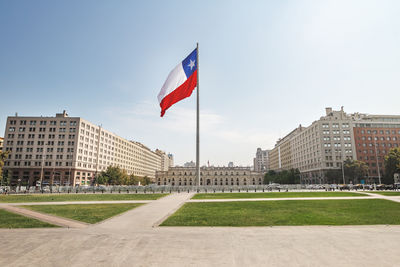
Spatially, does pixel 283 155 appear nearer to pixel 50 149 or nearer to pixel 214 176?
pixel 214 176

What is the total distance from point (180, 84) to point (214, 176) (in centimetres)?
15837

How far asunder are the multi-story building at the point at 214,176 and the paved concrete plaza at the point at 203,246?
176m

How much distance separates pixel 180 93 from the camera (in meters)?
34.8

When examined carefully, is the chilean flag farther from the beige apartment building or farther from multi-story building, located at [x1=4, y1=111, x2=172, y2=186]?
the beige apartment building

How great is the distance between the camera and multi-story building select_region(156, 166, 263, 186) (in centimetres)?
18700

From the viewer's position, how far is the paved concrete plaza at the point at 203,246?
8.08 meters

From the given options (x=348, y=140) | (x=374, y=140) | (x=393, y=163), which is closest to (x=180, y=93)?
(x=393, y=163)

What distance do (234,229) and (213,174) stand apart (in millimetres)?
176829

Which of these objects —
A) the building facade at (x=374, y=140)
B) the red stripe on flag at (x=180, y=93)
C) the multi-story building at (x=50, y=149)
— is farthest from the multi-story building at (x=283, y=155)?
the red stripe on flag at (x=180, y=93)

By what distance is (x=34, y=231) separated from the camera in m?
12.9

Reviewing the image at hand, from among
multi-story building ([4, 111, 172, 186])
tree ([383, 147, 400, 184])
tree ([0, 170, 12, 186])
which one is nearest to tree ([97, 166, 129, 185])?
multi-story building ([4, 111, 172, 186])

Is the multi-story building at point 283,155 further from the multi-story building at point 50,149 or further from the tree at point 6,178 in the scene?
the tree at point 6,178

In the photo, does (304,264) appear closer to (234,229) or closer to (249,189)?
(234,229)

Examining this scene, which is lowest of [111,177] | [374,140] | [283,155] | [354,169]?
[111,177]
